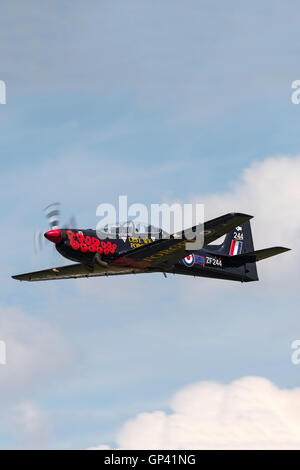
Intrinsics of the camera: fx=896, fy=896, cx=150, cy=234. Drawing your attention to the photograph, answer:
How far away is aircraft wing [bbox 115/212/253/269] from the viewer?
3947 centimetres

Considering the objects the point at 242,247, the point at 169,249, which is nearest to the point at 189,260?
the point at 169,249

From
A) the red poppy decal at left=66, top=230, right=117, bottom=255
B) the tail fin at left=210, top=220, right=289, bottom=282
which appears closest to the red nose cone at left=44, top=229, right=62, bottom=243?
the red poppy decal at left=66, top=230, right=117, bottom=255

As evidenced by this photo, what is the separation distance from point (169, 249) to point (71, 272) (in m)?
6.68

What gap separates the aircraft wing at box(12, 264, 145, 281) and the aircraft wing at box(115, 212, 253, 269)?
1.01 m

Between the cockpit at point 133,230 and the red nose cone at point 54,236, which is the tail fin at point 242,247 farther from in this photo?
the red nose cone at point 54,236

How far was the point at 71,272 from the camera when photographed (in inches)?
1842

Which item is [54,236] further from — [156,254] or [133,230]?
[156,254]

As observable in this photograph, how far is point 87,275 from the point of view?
154 ft

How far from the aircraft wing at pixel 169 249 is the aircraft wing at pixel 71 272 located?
101 cm

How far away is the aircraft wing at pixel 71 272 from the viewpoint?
44.5 m

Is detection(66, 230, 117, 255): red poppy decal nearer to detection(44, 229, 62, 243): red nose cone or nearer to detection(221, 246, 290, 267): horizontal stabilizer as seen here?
detection(44, 229, 62, 243): red nose cone

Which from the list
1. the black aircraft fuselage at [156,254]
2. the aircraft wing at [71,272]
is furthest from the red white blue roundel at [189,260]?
the aircraft wing at [71,272]
